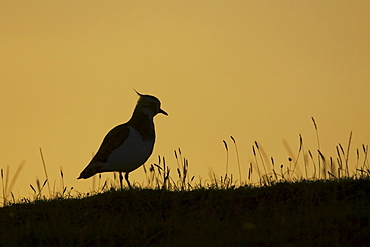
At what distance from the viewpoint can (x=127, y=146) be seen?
1173 centimetres

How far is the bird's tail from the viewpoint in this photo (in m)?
12.2

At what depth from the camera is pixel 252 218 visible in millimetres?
8406

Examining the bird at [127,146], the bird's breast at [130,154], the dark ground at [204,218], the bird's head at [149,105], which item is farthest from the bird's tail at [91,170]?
the dark ground at [204,218]

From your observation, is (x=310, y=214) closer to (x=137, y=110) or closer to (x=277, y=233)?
(x=277, y=233)

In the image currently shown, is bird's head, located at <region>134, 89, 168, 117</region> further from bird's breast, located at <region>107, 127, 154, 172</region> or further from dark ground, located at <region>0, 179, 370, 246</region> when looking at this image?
dark ground, located at <region>0, 179, 370, 246</region>

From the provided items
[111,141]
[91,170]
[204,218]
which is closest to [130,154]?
[111,141]

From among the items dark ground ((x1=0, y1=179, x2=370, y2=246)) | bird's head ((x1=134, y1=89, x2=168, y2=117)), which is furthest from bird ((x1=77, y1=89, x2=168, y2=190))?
dark ground ((x1=0, y1=179, x2=370, y2=246))

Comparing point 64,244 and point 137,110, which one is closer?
point 64,244

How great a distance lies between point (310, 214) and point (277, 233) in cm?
100

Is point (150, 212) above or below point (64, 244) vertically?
above

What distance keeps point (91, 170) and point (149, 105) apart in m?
1.68

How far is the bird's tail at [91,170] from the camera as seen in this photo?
12.2 m

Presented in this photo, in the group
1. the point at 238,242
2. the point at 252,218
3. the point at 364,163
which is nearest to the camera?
the point at 238,242

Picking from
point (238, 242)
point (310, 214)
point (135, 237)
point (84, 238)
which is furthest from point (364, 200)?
point (84, 238)
